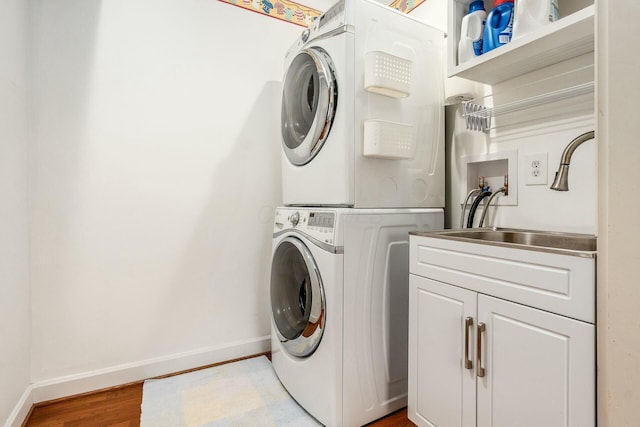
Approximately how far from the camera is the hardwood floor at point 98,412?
1473 millimetres

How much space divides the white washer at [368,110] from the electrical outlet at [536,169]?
0.40 meters

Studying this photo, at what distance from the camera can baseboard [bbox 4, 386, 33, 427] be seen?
1.37m

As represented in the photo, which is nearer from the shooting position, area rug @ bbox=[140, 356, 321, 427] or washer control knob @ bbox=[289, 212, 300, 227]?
area rug @ bbox=[140, 356, 321, 427]

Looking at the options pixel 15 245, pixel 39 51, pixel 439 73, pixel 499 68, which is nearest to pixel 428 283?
pixel 499 68

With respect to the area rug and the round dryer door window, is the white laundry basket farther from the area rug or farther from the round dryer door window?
the area rug

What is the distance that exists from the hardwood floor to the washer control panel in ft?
2.94

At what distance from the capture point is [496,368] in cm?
101

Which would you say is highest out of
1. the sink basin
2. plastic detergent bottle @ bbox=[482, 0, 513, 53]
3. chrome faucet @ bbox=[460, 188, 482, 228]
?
plastic detergent bottle @ bbox=[482, 0, 513, 53]

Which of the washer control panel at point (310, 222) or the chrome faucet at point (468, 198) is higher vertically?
the chrome faucet at point (468, 198)

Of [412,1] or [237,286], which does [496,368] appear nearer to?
[237,286]

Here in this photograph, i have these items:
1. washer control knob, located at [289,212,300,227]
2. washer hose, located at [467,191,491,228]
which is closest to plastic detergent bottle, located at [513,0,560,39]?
washer hose, located at [467,191,491,228]

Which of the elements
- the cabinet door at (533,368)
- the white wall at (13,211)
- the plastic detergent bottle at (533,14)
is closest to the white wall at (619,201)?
the cabinet door at (533,368)

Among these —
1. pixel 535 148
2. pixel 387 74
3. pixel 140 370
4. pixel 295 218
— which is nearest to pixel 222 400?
pixel 140 370

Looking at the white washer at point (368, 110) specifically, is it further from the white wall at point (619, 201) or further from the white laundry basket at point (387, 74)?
the white wall at point (619, 201)
